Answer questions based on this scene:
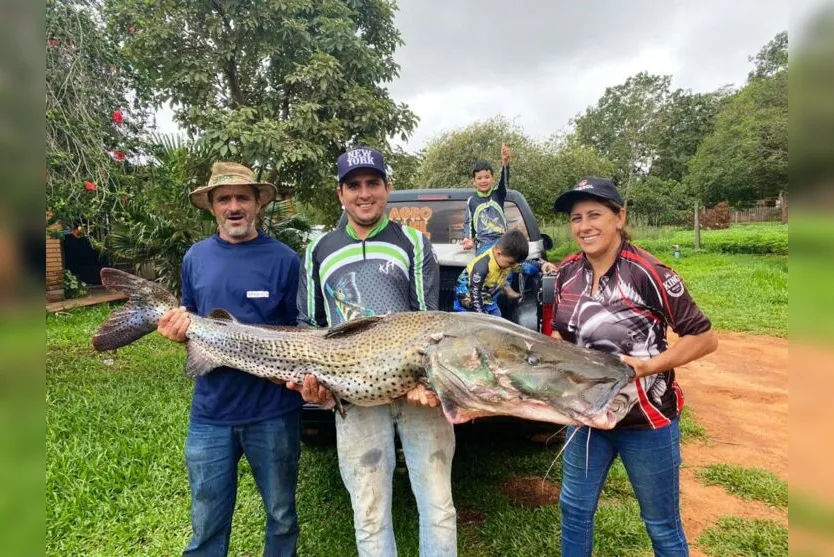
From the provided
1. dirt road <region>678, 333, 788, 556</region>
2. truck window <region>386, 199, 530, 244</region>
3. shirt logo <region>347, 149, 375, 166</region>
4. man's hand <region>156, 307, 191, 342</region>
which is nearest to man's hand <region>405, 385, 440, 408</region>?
shirt logo <region>347, 149, 375, 166</region>

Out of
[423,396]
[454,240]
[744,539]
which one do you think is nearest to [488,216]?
[454,240]

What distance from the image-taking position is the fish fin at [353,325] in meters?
2.50

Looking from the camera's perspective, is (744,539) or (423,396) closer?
(423,396)

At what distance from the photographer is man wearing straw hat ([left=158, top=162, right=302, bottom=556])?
2750mm

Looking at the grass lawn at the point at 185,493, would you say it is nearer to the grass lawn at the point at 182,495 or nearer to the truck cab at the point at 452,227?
the grass lawn at the point at 182,495

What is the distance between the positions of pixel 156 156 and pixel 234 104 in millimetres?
2348

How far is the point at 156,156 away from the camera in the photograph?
7469 mm

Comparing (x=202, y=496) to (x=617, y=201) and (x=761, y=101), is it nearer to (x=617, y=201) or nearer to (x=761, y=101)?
(x=617, y=201)

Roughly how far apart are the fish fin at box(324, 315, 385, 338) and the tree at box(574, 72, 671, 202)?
45984mm

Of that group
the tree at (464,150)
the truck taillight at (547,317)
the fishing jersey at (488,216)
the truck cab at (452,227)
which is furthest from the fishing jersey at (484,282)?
the tree at (464,150)

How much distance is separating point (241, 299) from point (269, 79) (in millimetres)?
7706

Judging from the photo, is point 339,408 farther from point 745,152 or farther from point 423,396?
point 745,152

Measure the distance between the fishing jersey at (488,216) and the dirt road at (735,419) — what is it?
8.94ft

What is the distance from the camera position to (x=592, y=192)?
2455 mm
